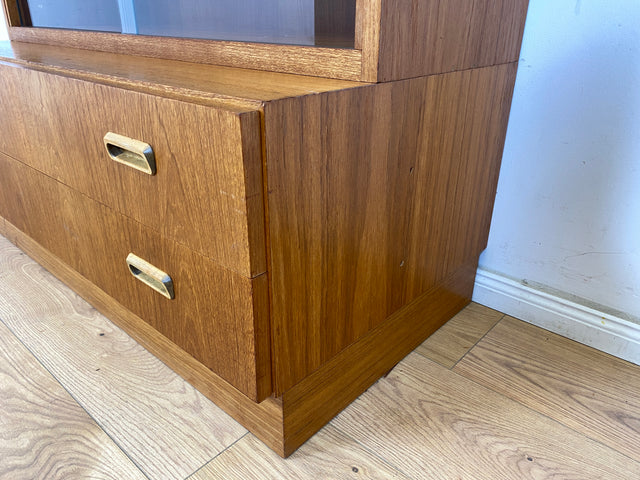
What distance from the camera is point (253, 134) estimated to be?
0.42 m

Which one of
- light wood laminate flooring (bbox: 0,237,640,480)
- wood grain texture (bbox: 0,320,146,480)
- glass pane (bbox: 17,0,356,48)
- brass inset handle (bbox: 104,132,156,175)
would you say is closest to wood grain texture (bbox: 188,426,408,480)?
light wood laminate flooring (bbox: 0,237,640,480)

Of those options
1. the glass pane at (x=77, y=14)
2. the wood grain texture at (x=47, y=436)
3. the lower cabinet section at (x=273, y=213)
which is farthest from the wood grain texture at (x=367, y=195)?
the glass pane at (x=77, y=14)

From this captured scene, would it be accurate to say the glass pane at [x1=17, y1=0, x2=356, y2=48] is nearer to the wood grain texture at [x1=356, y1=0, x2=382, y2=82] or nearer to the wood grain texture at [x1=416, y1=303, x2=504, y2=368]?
the wood grain texture at [x1=356, y1=0, x2=382, y2=82]

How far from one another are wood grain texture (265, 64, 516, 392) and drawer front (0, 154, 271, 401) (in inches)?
1.2

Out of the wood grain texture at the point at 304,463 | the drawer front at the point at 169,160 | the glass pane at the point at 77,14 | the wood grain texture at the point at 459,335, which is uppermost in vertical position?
the glass pane at the point at 77,14

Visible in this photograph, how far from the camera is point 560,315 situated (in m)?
0.85

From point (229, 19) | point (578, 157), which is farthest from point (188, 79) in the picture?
point (578, 157)

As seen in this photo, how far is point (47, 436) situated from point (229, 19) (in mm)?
636

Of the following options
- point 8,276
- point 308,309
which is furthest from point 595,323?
point 8,276

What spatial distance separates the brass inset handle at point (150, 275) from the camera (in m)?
0.58

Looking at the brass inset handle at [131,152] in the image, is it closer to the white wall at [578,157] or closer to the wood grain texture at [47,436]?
Result: the wood grain texture at [47,436]

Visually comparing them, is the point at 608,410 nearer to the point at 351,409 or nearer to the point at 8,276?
the point at 351,409

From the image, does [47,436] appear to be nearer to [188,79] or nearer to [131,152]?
[131,152]

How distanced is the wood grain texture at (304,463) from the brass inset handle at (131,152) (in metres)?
0.38
